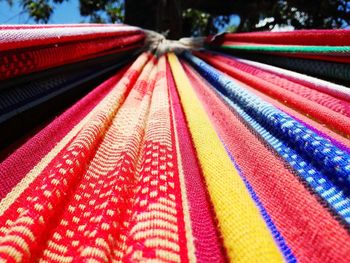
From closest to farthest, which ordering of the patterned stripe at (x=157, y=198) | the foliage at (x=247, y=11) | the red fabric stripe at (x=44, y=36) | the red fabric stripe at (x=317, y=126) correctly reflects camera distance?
the patterned stripe at (x=157, y=198) → the red fabric stripe at (x=317, y=126) → the red fabric stripe at (x=44, y=36) → the foliage at (x=247, y=11)

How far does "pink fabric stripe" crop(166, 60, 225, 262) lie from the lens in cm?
38

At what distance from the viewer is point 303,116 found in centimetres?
68

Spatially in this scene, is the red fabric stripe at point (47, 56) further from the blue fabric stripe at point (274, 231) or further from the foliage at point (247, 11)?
the foliage at point (247, 11)

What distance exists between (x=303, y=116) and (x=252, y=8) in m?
2.93

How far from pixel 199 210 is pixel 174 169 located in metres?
0.06

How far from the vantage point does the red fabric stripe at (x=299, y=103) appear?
60 cm

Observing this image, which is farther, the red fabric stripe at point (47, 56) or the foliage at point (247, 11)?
the foliage at point (247, 11)

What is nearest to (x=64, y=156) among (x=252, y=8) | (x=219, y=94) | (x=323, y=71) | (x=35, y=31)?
(x=35, y=31)

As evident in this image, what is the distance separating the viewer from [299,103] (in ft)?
2.33

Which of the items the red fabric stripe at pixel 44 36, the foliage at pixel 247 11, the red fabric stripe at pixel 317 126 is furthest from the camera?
the foliage at pixel 247 11

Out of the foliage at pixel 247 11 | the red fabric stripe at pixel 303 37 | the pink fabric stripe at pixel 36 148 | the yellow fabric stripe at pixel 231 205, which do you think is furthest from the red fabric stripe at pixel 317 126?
the foliage at pixel 247 11

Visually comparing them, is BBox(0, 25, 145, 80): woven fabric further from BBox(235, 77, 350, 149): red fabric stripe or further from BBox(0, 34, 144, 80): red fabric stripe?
BBox(235, 77, 350, 149): red fabric stripe

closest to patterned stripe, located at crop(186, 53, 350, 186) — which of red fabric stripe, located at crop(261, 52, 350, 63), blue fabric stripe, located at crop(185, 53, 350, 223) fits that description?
blue fabric stripe, located at crop(185, 53, 350, 223)

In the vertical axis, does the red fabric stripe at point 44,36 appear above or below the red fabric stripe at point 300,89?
above
